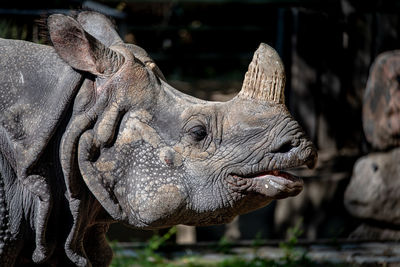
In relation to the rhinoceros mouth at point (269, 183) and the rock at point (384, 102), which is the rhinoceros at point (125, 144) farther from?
the rock at point (384, 102)

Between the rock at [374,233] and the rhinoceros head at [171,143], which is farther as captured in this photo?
the rock at [374,233]

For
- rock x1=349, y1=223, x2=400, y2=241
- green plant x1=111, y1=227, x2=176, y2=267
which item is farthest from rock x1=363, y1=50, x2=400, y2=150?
green plant x1=111, y1=227, x2=176, y2=267

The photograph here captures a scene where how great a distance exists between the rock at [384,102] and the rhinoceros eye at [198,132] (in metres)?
4.05

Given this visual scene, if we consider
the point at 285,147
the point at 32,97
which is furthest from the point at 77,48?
the point at 285,147

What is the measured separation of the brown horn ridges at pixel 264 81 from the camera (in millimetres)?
2902

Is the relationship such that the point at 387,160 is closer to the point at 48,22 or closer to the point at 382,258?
the point at 382,258

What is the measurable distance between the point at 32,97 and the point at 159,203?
69cm

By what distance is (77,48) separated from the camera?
2984 millimetres

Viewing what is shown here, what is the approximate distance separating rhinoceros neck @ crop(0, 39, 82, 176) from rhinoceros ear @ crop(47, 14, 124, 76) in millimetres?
60

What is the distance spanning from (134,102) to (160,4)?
34.5 ft

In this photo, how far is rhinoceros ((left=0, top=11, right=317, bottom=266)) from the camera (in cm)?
290

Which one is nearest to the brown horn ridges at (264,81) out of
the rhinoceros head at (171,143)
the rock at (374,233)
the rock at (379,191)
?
the rhinoceros head at (171,143)

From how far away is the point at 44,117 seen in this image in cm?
294

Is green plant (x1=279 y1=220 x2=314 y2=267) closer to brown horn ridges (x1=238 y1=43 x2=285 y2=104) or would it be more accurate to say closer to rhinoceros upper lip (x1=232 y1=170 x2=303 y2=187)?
rhinoceros upper lip (x1=232 y1=170 x2=303 y2=187)
